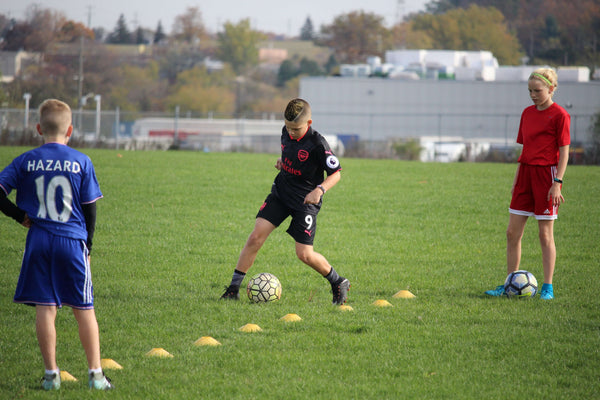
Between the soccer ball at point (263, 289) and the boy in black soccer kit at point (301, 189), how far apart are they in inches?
6.7

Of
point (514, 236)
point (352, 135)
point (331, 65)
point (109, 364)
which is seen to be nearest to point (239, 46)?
point (331, 65)

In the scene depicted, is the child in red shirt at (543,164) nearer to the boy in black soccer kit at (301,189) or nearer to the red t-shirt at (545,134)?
the red t-shirt at (545,134)

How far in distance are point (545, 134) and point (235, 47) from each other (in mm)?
93939

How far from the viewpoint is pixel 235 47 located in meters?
97.2

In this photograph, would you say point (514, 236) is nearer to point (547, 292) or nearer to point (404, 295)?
point (547, 292)

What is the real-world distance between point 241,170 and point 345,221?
27.2 feet

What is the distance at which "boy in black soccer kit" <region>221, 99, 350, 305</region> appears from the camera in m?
5.98

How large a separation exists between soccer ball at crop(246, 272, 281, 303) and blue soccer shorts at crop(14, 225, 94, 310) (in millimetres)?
2532

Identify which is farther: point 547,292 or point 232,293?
point 547,292

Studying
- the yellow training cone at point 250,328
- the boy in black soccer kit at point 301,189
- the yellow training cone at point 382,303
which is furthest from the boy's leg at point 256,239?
the yellow training cone at point 382,303

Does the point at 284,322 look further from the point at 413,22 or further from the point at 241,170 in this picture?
the point at 413,22

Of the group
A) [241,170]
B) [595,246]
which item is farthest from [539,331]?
[241,170]

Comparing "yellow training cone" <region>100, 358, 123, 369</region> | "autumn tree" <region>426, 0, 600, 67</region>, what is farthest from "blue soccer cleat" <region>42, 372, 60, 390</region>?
"autumn tree" <region>426, 0, 600, 67</region>

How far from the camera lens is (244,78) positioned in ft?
317
